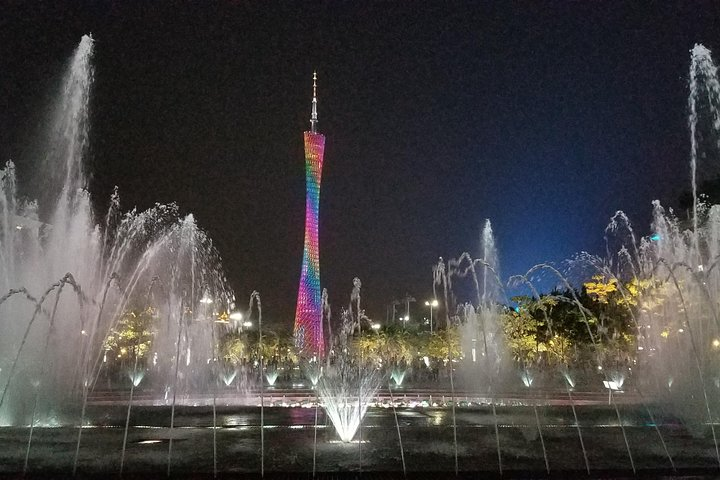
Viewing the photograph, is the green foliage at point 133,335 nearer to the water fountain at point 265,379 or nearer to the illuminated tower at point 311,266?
the water fountain at point 265,379

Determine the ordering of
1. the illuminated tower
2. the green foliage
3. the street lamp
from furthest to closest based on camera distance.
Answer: the illuminated tower < the street lamp < the green foliage

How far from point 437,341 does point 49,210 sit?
3263 cm

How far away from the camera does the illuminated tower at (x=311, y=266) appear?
184ft

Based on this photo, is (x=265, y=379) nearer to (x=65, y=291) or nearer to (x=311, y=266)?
(x=65, y=291)

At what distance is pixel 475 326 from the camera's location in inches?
1620

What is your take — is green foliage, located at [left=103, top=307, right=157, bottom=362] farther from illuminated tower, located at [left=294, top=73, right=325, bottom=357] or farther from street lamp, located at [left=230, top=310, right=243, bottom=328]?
illuminated tower, located at [left=294, top=73, right=325, bottom=357]

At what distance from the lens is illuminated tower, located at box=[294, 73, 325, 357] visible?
184 feet

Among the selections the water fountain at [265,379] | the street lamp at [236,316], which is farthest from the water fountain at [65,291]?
the street lamp at [236,316]

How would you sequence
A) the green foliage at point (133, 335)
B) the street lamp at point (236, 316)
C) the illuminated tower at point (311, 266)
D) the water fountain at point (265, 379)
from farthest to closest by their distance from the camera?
the illuminated tower at point (311, 266), the street lamp at point (236, 316), the green foliage at point (133, 335), the water fountain at point (265, 379)

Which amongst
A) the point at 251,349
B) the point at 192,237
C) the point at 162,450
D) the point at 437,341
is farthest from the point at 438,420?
the point at 251,349

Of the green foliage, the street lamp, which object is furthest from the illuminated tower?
the green foliage

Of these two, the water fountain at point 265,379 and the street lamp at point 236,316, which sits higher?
the street lamp at point 236,316

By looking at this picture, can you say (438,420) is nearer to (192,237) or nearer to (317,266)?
(192,237)

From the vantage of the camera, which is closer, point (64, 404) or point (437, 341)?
point (64, 404)
